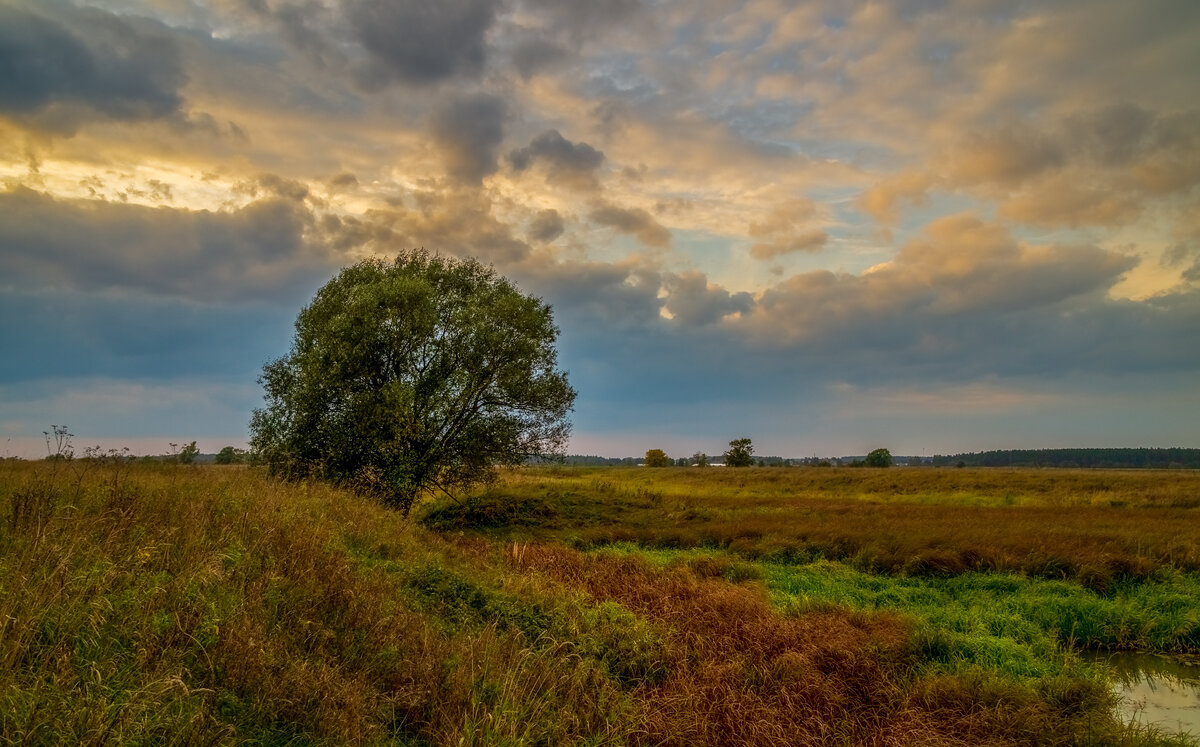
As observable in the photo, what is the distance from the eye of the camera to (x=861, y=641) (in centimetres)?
1104

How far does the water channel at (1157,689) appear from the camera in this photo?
9594mm

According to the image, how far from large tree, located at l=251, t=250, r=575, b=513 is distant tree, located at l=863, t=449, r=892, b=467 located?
10483cm

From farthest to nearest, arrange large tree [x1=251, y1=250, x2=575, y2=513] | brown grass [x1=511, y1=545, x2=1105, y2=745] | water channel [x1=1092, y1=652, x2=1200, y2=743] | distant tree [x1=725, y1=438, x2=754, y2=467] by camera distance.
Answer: distant tree [x1=725, y1=438, x2=754, y2=467] → large tree [x1=251, y1=250, x2=575, y2=513] → water channel [x1=1092, y1=652, x2=1200, y2=743] → brown grass [x1=511, y1=545, x2=1105, y2=745]

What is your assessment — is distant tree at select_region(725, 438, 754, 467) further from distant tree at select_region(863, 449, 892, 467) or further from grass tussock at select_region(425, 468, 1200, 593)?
grass tussock at select_region(425, 468, 1200, 593)

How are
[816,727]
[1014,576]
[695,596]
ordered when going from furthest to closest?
[1014,576], [695,596], [816,727]

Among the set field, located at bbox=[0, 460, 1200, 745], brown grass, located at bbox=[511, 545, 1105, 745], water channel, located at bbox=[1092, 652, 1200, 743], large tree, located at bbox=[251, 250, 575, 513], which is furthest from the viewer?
large tree, located at bbox=[251, 250, 575, 513]

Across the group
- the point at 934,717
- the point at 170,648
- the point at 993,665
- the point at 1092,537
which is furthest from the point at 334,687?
the point at 1092,537

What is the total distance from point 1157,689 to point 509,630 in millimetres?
11657

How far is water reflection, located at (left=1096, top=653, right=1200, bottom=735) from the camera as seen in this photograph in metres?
9.65

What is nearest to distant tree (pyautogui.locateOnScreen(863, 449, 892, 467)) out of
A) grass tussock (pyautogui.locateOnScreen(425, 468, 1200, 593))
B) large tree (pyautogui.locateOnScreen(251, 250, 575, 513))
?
grass tussock (pyautogui.locateOnScreen(425, 468, 1200, 593))

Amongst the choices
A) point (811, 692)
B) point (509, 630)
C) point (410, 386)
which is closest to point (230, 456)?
point (410, 386)

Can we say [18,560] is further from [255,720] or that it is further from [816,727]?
[816,727]

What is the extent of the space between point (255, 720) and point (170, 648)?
103 cm

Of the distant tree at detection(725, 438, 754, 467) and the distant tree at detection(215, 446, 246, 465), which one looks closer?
the distant tree at detection(215, 446, 246, 465)
